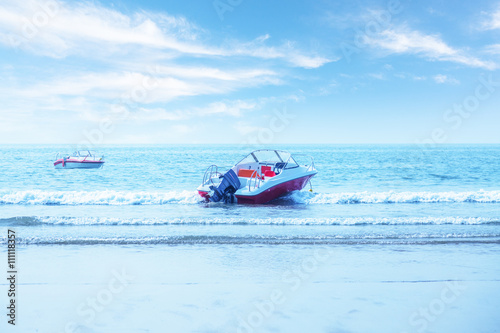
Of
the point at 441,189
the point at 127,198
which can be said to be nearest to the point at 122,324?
the point at 127,198

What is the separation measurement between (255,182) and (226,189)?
1.32 m

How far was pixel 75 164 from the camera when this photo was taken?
38.8 m

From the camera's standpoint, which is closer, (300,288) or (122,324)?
(122,324)

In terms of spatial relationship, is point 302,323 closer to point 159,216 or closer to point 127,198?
point 159,216

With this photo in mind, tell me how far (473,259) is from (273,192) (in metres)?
9.57

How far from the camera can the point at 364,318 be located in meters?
4.85

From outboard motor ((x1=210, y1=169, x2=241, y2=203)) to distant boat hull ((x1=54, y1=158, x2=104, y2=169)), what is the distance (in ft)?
87.5

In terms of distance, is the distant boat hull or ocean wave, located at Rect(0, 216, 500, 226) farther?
the distant boat hull

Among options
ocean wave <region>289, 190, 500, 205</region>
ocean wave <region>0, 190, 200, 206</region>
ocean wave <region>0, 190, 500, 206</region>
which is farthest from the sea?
ocean wave <region>289, 190, 500, 205</region>

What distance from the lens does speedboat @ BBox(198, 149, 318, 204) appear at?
1595cm

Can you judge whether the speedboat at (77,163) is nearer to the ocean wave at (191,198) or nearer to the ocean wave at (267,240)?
the ocean wave at (191,198)

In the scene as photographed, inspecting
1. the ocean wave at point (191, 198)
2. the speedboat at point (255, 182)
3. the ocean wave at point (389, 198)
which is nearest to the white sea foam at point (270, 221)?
the speedboat at point (255, 182)

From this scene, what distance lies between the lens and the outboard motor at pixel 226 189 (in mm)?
15820

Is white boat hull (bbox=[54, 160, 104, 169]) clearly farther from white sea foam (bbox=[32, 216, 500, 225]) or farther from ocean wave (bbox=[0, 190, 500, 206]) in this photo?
white sea foam (bbox=[32, 216, 500, 225])
